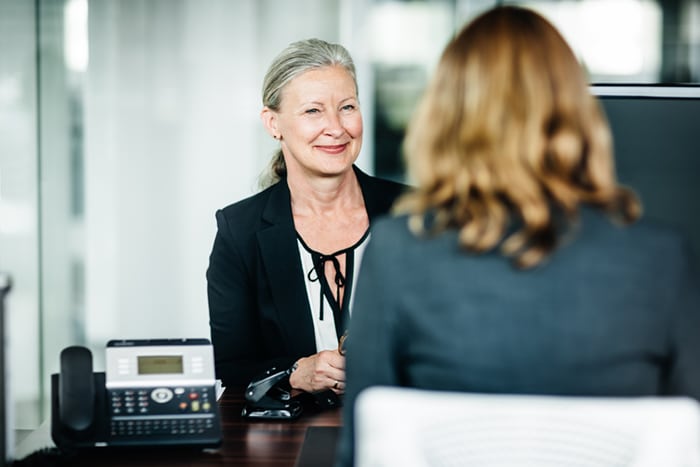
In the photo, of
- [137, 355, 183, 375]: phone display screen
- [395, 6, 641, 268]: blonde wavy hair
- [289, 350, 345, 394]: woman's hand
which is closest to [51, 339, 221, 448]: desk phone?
[137, 355, 183, 375]: phone display screen

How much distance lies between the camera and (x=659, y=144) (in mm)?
2088

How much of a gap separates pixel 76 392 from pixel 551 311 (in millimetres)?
944

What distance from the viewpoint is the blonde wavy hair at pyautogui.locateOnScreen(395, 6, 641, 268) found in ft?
3.99

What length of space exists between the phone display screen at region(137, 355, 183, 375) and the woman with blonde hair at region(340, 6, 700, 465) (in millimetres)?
638

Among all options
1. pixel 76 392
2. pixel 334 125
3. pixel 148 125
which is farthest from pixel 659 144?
pixel 148 125

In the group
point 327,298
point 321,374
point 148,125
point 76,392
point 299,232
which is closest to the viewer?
point 76,392

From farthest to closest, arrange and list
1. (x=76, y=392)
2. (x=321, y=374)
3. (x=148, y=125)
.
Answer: (x=148, y=125) → (x=321, y=374) → (x=76, y=392)

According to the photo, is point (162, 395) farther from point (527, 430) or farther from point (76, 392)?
point (527, 430)

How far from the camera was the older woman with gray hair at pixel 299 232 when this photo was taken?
2.45 meters

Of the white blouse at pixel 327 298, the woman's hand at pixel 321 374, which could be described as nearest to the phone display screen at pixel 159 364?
the woman's hand at pixel 321 374

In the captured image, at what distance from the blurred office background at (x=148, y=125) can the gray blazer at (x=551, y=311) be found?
3.22m

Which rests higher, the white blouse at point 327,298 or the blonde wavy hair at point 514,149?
the blonde wavy hair at point 514,149

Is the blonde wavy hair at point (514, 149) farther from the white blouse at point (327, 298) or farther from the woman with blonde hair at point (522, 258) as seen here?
the white blouse at point (327, 298)

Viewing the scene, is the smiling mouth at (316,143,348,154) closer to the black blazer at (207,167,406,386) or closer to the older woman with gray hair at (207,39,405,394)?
the older woman with gray hair at (207,39,405,394)
